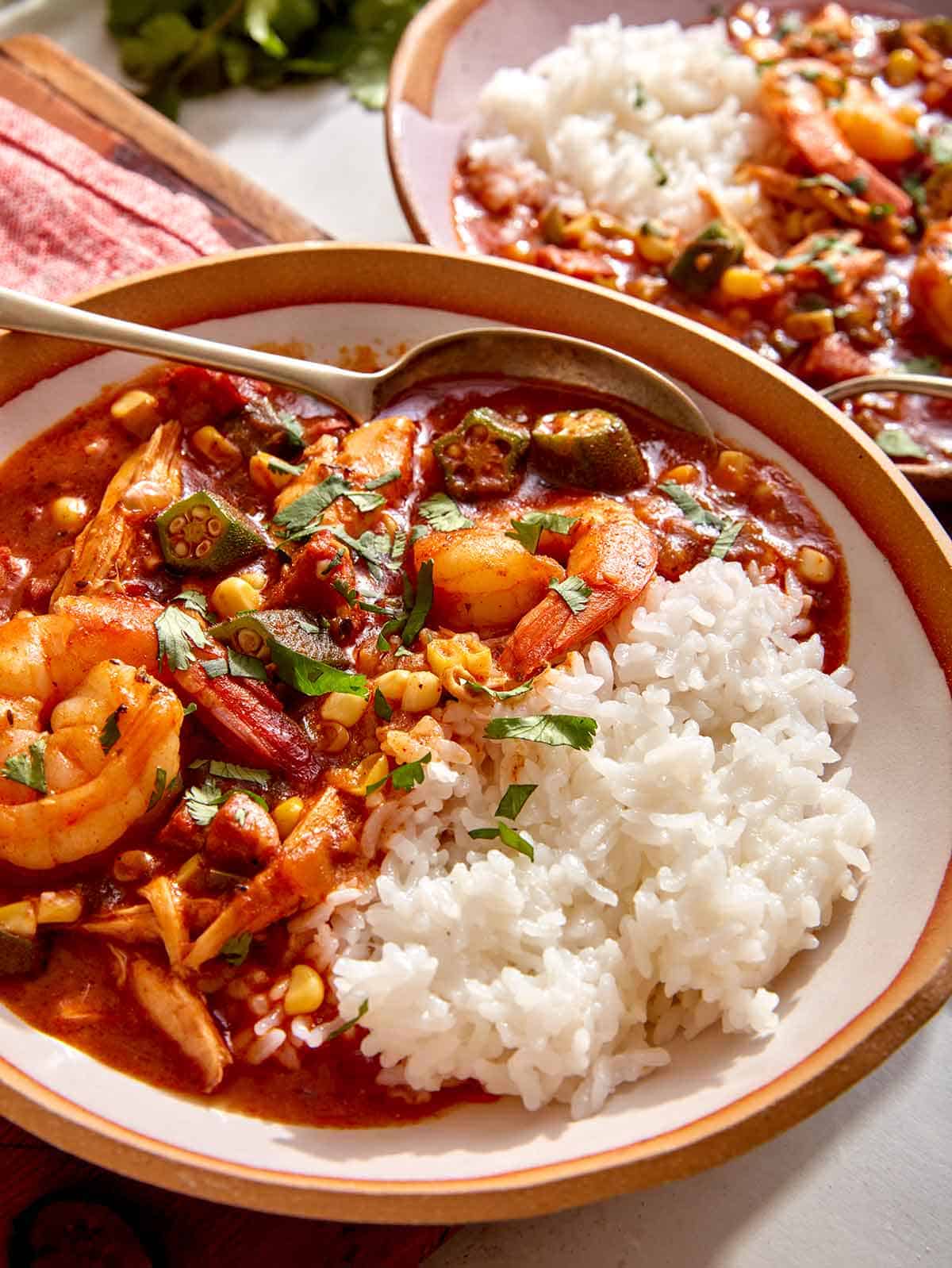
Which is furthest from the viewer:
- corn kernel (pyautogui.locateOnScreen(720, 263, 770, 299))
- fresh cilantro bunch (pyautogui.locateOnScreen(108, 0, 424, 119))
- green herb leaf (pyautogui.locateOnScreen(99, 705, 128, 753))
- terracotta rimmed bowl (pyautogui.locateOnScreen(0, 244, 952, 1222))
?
fresh cilantro bunch (pyautogui.locateOnScreen(108, 0, 424, 119))

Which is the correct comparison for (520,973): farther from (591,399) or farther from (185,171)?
(185,171)

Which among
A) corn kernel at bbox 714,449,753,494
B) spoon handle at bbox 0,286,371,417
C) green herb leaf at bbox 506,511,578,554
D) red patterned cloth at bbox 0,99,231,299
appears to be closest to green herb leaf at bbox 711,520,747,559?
corn kernel at bbox 714,449,753,494

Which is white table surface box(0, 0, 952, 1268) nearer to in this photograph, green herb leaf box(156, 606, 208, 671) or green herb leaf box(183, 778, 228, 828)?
green herb leaf box(183, 778, 228, 828)

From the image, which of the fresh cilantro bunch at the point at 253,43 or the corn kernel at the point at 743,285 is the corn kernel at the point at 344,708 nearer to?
the corn kernel at the point at 743,285

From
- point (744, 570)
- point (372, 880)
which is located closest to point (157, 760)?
point (372, 880)

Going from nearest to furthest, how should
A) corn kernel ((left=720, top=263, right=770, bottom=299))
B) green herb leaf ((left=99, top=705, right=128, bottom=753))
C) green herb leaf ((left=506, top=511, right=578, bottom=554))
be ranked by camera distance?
green herb leaf ((left=99, top=705, right=128, bottom=753)) < green herb leaf ((left=506, top=511, right=578, bottom=554)) < corn kernel ((left=720, top=263, right=770, bottom=299))
